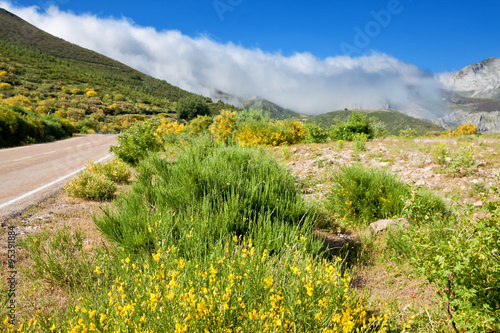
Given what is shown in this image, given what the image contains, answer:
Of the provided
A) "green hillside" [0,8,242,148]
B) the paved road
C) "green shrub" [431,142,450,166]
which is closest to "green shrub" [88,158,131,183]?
the paved road

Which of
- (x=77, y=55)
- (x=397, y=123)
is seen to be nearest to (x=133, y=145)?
(x=77, y=55)

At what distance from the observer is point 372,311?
2.44 meters

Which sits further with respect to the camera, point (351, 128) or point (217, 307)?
point (351, 128)

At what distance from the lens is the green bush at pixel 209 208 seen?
9.10 feet

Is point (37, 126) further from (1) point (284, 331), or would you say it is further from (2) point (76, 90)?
(2) point (76, 90)

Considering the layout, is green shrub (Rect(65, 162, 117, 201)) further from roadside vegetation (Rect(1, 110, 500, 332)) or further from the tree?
the tree

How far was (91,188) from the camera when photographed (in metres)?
5.33

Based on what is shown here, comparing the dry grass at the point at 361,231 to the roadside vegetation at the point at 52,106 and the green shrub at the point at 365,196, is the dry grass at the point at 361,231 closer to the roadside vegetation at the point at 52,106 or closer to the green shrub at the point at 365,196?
the green shrub at the point at 365,196

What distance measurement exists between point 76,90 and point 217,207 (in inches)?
2237

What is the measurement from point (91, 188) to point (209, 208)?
136 inches

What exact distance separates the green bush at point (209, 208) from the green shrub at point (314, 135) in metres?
8.02

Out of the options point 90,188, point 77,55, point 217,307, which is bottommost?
point 90,188

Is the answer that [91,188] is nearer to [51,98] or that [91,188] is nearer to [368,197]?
[368,197]

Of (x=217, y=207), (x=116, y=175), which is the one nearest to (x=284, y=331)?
(x=217, y=207)
